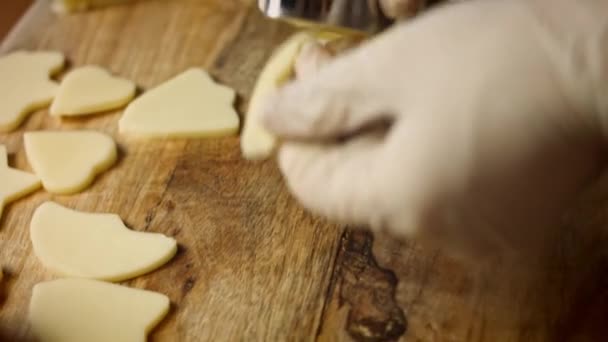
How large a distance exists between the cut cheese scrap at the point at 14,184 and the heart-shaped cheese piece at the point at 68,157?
0.01m

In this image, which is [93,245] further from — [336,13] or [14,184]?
[336,13]

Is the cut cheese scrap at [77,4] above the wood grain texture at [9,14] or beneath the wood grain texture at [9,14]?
above

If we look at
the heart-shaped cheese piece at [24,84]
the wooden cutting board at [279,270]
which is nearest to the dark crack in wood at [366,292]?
the wooden cutting board at [279,270]

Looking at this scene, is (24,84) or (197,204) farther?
(24,84)

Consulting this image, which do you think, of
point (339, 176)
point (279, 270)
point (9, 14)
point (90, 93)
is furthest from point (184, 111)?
point (9, 14)

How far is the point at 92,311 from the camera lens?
60 centimetres

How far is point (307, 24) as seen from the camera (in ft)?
2.30

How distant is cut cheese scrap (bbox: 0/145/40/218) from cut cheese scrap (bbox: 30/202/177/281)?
1.5 inches

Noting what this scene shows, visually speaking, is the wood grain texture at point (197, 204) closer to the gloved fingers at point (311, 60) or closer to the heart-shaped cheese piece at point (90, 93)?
the heart-shaped cheese piece at point (90, 93)

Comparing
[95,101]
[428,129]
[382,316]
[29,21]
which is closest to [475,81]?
[428,129]

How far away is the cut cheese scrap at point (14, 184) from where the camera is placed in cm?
72

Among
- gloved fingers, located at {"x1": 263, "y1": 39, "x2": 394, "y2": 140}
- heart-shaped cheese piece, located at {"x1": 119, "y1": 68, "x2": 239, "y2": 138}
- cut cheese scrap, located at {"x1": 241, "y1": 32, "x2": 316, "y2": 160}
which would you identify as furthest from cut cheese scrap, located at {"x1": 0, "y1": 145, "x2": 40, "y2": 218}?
gloved fingers, located at {"x1": 263, "y1": 39, "x2": 394, "y2": 140}

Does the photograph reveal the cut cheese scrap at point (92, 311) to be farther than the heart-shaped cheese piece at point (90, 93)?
No

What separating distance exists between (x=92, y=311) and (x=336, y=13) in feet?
1.16
